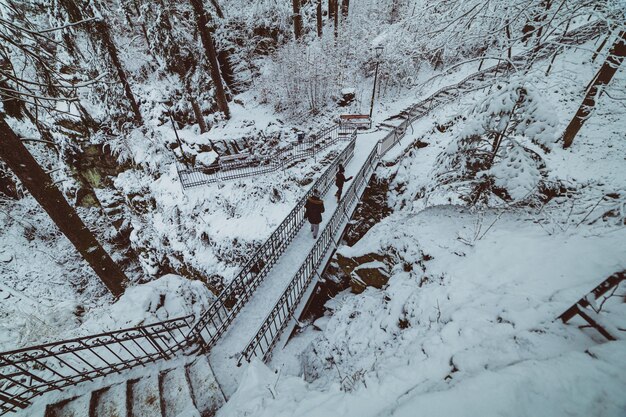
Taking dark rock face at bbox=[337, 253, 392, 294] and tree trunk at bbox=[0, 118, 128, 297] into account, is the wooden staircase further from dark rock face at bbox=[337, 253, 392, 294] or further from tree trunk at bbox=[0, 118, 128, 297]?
dark rock face at bbox=[337, 253, 392, 294]

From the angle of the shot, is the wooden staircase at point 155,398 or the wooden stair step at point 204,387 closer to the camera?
the wooden staircase at point 155,398

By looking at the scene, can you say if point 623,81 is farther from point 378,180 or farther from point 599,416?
point 599,416

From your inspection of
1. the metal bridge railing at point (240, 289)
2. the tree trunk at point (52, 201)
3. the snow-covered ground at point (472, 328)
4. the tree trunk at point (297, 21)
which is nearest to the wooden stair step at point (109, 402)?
the metal bridge railing at point (240, 289)

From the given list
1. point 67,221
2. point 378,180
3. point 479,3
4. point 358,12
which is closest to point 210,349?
point 67,221

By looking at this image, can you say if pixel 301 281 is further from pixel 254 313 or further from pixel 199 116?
pixel 199 116

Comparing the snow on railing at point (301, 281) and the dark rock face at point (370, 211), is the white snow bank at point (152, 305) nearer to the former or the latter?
the snow on railing at point (301, 281)

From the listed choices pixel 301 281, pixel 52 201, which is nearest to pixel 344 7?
pixel 301 281
